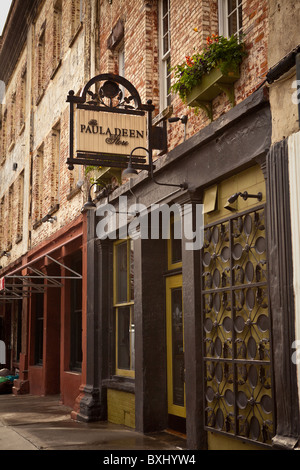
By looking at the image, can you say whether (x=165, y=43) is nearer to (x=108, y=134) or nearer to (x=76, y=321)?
(x=108, y=134)

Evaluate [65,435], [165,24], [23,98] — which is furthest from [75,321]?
[23,98]

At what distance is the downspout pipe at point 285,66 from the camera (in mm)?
5793

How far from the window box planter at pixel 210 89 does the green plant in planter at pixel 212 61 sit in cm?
4

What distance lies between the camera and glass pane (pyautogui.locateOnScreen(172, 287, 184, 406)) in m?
8.83

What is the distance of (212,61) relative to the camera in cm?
709

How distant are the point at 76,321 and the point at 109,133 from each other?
6.20m

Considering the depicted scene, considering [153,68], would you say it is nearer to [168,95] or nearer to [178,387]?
[168,95]

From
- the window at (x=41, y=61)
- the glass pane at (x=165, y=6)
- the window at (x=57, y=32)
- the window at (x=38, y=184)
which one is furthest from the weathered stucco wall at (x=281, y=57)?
the window at (x=41, y=61)

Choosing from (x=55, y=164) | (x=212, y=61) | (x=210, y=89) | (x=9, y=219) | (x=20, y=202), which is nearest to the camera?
(x=212, y=61)

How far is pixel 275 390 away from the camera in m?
6.04

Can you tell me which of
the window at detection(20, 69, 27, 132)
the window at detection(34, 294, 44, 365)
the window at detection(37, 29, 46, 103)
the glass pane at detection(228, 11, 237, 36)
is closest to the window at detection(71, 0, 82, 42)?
the window at detection(37, 29, 46, 103)

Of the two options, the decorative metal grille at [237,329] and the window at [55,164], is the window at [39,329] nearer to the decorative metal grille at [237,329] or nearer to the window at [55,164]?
the window at [55,164]

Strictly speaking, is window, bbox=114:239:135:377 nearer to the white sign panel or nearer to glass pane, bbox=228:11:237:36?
the white sign panel

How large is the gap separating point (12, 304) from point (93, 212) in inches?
381
